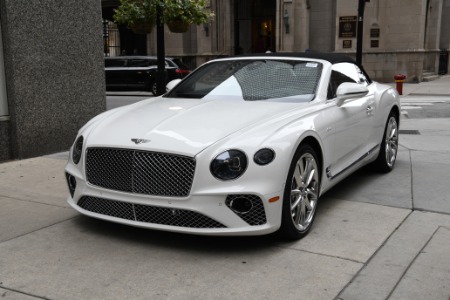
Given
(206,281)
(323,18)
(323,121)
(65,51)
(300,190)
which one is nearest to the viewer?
(206,281)

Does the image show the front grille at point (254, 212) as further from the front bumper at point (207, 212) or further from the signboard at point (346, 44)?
the signboard at point (346, 44)

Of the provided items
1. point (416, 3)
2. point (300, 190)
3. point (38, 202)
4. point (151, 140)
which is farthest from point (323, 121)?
point (416, 3)

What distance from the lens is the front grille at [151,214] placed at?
3.96 m

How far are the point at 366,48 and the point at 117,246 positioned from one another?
24420 millimetres

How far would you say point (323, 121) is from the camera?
4.83m

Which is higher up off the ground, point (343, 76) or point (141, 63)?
point (343, 76)

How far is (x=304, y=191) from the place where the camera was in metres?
4.45

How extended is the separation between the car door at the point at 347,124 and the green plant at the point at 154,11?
22.9 ft

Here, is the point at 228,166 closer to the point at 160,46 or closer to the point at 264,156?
the point at 264,156

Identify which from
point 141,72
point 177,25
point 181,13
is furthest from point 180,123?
point 141,72

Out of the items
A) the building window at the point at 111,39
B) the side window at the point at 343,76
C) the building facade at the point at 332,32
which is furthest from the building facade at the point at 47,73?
the building window at the point at 111,39

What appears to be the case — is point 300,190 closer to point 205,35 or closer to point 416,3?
point 416,3

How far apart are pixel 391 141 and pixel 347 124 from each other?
6.04ft

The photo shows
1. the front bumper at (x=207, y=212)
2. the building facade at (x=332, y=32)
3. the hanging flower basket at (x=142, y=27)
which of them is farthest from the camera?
the building facade at (x=332, y=32)
